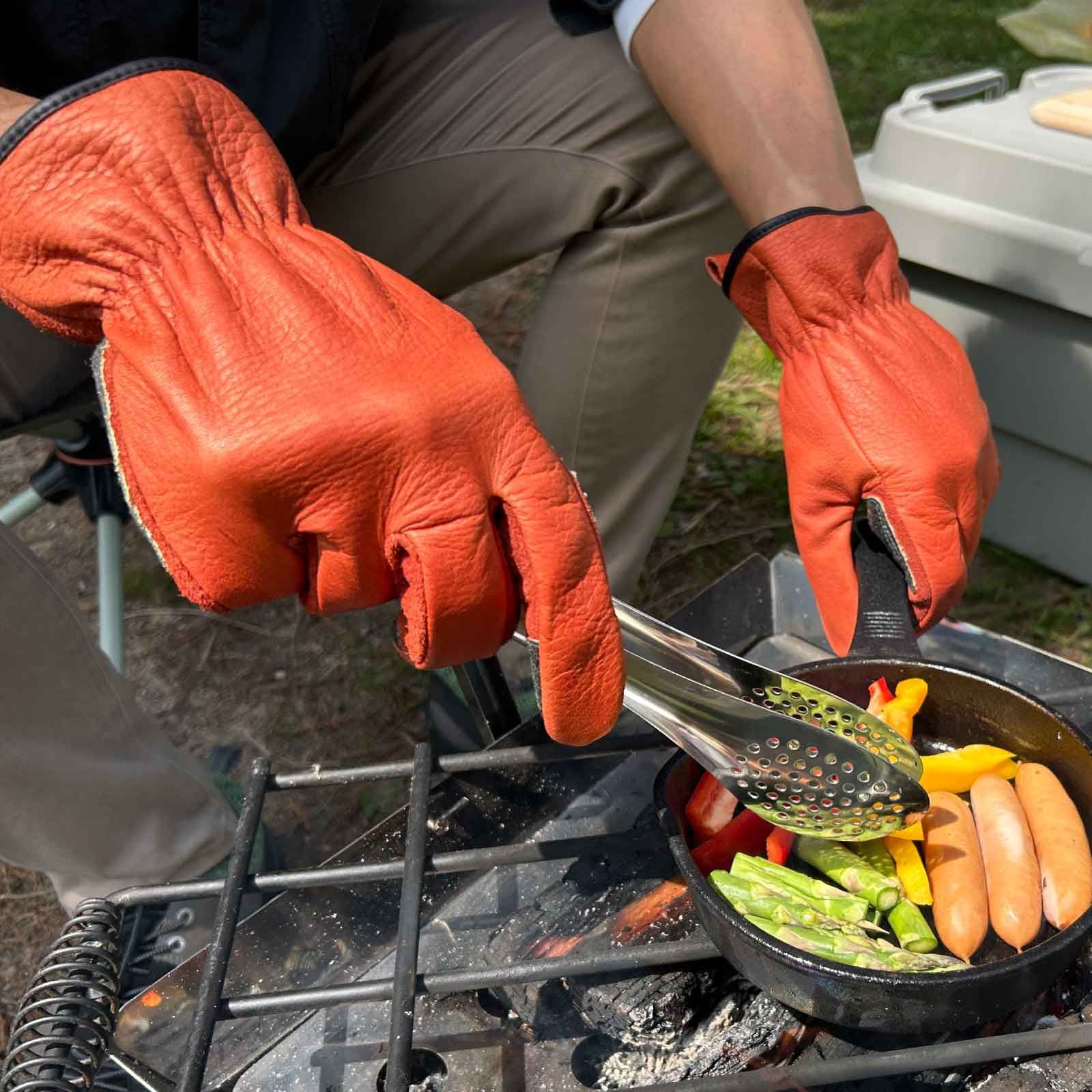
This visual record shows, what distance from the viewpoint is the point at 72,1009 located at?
92 centimetres

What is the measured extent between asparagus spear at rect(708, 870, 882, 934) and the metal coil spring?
0.55m

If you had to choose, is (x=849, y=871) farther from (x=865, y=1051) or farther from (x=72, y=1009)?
(x=72, y=1009)

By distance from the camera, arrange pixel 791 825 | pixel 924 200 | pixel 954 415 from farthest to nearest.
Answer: pixel 924 200, pixel 954 415, pixel 791 825

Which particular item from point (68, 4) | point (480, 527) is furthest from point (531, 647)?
point (68, 4)

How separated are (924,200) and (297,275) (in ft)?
4.45

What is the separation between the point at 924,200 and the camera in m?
1.81

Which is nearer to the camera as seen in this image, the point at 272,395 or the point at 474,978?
the point at 272,395

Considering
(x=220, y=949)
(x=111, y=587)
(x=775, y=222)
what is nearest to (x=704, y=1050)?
(x=220, y=949)

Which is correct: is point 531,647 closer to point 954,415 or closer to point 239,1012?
point 239,1012

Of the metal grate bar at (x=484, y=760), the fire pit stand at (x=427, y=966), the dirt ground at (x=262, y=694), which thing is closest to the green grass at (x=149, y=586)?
the dirt ground at (x=262, y=694)

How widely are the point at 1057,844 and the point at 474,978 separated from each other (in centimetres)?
56

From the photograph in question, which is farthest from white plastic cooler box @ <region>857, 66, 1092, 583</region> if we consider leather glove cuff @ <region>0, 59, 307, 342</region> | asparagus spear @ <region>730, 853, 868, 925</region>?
leather glove cuff @ <region>0, 59, 307, 342</region>

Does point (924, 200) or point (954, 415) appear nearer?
point (954, 415)

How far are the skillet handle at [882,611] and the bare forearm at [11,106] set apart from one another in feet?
3.06
